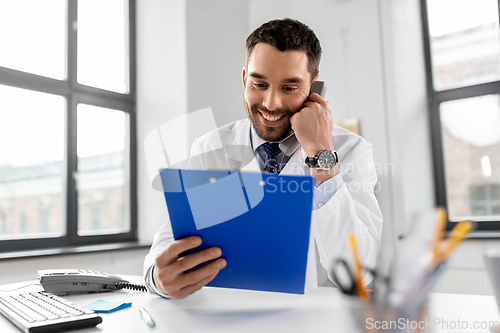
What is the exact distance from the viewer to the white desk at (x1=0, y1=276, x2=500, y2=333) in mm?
704

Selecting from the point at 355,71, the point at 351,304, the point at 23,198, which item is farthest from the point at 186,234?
the point at 355,71

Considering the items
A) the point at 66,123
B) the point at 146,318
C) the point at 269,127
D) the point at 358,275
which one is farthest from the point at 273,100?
the point at 66,123

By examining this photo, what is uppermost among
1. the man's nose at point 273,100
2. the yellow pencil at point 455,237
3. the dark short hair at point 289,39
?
the dark short hair at point 289,39

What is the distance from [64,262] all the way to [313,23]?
2.33 metres

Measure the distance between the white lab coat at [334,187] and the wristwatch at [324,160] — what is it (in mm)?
45

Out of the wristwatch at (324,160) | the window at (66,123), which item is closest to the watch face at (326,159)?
the wristwatch at (324,160)

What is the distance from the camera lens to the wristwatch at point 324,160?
1.11 meters

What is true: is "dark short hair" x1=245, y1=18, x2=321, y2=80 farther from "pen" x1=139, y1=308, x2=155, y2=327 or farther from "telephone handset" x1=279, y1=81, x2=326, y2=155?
"pen" x1=139, y1=308, x2=155, y2=327

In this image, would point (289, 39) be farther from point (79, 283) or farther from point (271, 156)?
point (79, 283)

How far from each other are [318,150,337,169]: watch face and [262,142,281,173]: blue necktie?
1.16 feet

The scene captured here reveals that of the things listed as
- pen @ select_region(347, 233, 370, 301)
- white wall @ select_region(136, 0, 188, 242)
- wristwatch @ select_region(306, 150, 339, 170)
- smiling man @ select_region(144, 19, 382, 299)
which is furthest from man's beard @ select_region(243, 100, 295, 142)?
white wall @ select_region(136, 0, 188, 242)

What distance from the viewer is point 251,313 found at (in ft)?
2.64

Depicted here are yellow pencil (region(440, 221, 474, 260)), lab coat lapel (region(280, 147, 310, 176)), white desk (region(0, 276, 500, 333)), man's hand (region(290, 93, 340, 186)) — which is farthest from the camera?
lab coat lapel (region(280, 147, 310, 176))

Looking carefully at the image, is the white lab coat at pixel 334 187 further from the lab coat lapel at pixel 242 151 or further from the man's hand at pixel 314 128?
the man's hand at pixel 314 128
